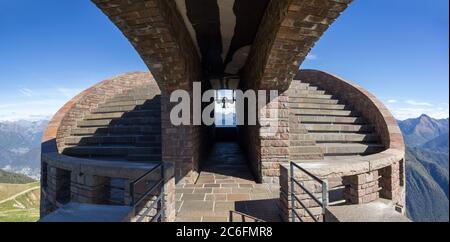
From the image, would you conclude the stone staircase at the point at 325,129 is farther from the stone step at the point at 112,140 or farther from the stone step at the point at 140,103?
the stone step at the point at 140,103

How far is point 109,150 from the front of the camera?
6594mm

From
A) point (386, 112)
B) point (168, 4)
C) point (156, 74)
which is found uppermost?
point (168, 4)

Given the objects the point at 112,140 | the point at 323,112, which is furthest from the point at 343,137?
the point at 112,140

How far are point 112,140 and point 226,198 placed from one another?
4.98 metres

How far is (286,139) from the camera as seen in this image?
5.21 m

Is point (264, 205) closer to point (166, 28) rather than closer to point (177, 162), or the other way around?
point (177, 162)

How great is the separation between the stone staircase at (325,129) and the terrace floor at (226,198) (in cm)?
169

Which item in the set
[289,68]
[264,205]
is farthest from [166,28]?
[264,205]

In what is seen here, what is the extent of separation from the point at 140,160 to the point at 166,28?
12.8 ft

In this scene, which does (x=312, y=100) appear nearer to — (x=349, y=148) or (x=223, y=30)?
(x=349, y=148)

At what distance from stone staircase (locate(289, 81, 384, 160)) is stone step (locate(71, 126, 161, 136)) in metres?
4.59

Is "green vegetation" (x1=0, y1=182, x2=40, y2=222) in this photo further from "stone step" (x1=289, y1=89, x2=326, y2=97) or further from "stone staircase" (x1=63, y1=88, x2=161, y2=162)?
"stone step" (x1=289, y1=89, x2=326, y2=97)

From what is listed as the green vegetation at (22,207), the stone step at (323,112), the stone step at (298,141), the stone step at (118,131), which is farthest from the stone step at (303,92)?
the green vegetation at (22,207)

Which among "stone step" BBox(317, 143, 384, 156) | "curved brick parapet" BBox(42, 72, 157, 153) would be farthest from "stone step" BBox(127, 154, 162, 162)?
"stone step" BBox(317, 143, 384, 156)
